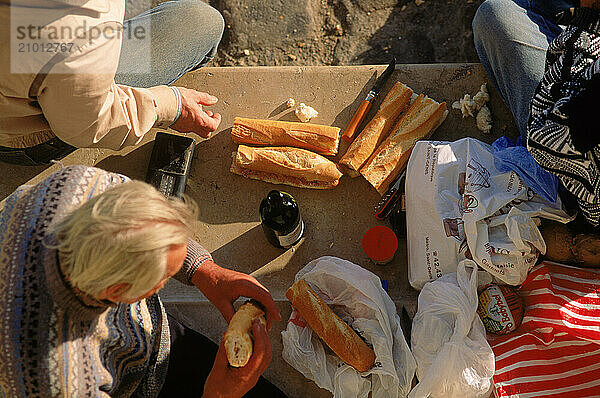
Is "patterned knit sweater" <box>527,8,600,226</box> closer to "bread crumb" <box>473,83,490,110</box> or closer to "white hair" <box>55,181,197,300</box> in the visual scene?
"bread crumb" <box>473,83,490,110</box>

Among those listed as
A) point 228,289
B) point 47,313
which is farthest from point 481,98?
point 47,313

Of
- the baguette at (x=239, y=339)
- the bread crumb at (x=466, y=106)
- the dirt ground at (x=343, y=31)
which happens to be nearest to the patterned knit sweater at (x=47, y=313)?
the baguette at (x=239, y=339)

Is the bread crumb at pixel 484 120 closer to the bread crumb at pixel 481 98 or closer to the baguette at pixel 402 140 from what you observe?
the bread crumb at pixel 481 98

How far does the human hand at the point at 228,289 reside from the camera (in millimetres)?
1624

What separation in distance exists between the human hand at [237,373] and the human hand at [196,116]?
37.8 inches

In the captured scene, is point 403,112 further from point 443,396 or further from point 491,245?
point 443,396

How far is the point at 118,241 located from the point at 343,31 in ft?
7.30

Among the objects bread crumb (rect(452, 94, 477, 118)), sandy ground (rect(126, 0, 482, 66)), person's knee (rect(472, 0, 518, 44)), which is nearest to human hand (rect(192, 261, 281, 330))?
bread crumb (rect(452, 94, 477, 118))

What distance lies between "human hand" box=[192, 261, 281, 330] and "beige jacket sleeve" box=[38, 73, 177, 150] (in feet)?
1.90

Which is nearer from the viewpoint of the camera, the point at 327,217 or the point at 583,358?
the point at 583,358

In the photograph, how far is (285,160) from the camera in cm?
210

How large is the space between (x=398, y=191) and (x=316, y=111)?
0.53 meters

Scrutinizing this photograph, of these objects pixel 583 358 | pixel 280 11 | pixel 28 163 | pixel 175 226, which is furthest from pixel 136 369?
pixel 280 11

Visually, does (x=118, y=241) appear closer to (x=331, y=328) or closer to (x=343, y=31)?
(x=331, y=328)
